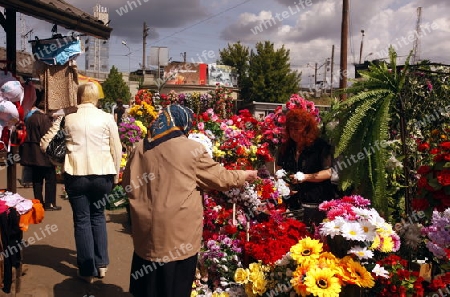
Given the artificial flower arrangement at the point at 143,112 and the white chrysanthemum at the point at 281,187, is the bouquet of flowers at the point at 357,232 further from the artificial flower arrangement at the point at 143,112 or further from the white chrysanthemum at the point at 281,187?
the artificial flower arrangement at the point at 143,112

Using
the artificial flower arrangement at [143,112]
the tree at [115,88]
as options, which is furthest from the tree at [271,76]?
the artificial flower arrangement at [143,112]

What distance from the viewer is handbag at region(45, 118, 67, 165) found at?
3.74 metres

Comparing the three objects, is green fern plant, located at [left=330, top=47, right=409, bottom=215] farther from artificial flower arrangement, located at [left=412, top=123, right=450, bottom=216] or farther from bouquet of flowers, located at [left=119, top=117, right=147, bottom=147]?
bouquet of flowers, located at [left=119, top=117, right=147, bottom=147]

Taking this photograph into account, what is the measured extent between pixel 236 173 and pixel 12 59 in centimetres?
239

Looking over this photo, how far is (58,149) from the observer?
3746mm

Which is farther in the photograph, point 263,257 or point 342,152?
point 342,152

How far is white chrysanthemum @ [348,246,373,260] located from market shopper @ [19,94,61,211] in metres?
5.28

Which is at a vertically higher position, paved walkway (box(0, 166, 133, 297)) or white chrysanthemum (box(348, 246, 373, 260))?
white chrysanthemum (box(348, 246, 373, 260))

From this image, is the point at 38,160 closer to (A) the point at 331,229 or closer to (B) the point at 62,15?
(B) the point at 62,15

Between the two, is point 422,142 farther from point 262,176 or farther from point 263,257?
point 263,257

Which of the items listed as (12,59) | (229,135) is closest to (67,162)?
(12,59)

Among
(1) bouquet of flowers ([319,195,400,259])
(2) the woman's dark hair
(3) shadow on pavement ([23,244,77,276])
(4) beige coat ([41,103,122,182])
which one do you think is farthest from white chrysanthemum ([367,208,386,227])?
(3) shadow on pavement ([23,244,77,276])

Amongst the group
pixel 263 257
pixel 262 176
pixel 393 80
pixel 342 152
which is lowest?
pixel 263 257

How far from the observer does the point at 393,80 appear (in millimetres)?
3033
